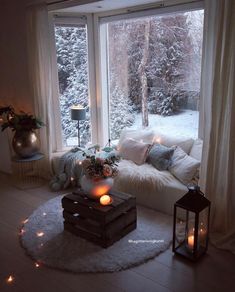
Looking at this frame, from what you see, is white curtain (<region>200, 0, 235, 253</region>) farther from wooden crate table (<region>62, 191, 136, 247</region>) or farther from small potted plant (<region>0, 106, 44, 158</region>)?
small potted plant (<region>0, 106, 44, 158</region>)

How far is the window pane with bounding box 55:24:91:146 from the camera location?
430cm

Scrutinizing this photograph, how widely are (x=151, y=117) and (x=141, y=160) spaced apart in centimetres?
71

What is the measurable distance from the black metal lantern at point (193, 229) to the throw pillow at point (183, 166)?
0.47m

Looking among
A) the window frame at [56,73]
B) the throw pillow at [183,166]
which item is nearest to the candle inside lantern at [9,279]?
the throw pillow at [183,166]

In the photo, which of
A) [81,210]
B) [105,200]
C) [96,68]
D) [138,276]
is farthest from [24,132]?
[138,276]

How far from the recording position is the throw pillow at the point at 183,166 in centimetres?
329

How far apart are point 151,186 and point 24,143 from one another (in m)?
1.73

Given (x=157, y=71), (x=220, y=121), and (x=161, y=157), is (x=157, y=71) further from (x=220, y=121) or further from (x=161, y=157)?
(x=220, y=121)

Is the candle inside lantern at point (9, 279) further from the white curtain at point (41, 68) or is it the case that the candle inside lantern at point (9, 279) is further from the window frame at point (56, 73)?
the window frame at point (56, 73)

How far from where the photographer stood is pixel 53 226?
10.4 feet

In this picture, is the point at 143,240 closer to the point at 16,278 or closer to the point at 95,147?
the point at 16,278

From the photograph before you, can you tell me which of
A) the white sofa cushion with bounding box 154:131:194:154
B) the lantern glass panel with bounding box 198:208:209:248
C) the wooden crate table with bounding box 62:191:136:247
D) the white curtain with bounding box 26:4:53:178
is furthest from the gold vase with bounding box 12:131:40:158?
the lantern glass panel with bounding box 198:208:209:248

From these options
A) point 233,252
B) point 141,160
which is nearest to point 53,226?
point 141,160

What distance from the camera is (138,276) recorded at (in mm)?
2461
